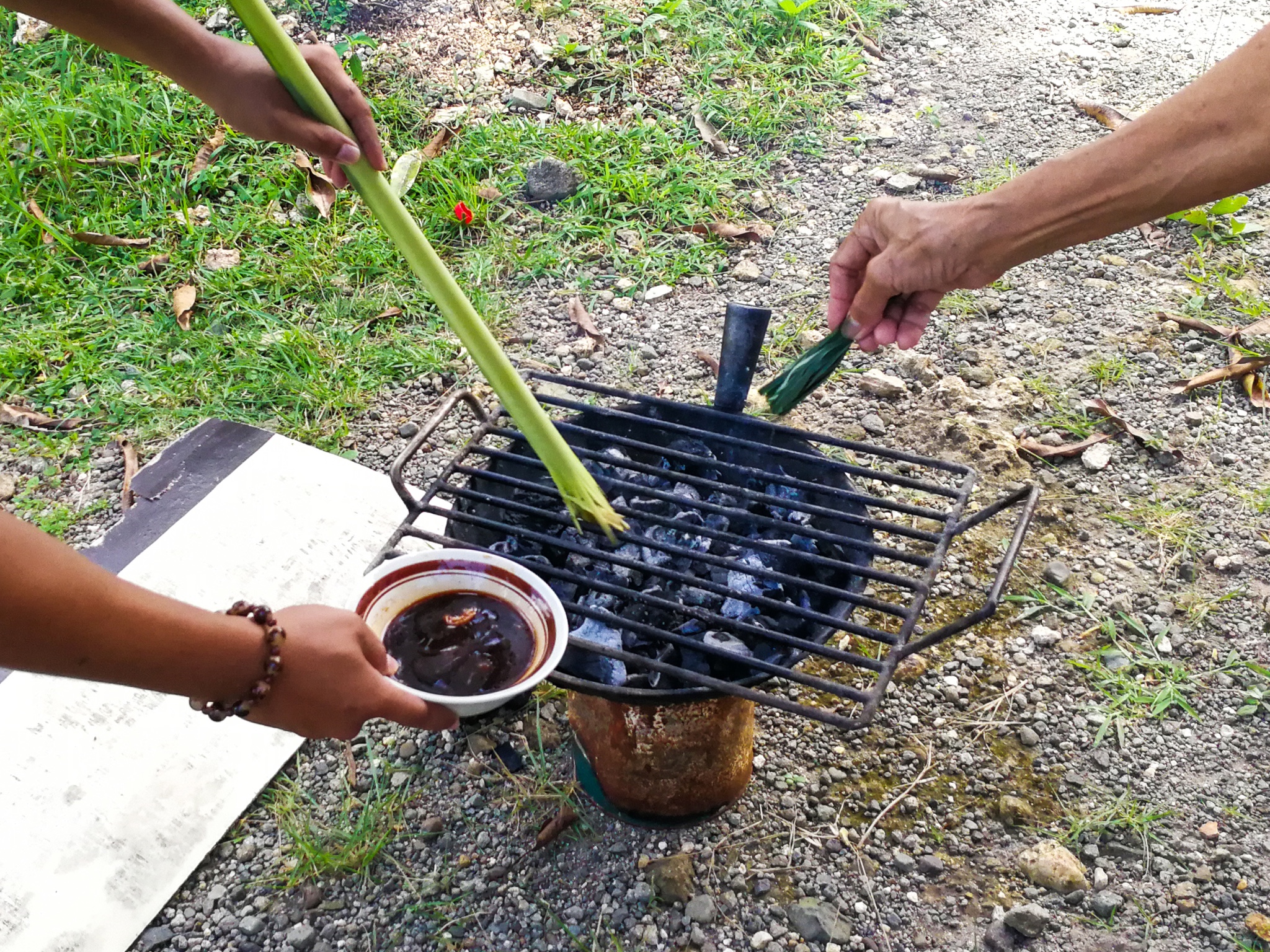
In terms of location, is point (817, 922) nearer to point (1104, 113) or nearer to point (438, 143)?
point (438, 143)

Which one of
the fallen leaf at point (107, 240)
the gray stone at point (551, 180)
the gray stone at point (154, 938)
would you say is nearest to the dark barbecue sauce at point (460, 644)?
the gray stone at point (154, 938)

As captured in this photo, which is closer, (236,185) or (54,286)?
(54,286)

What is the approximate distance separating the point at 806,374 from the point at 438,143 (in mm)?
2890

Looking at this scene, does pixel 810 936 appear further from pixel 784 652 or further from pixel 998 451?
pixel 998 451

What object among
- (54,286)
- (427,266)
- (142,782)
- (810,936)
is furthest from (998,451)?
(54,286)

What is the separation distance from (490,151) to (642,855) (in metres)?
3.42

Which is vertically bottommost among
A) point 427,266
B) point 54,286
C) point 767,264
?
point 767,264

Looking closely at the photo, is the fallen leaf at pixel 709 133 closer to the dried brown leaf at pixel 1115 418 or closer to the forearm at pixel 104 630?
the dried brown leaf at pixel 1115 418

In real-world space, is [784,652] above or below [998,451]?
above

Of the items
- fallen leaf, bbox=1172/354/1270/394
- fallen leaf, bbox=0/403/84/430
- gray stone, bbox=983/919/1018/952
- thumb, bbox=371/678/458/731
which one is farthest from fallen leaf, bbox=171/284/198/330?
fallen leaf, bbox=1172/354/1270/394

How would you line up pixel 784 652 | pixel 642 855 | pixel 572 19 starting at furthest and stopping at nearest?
pixel 572 19
pixel 642 855
pixel 784 652

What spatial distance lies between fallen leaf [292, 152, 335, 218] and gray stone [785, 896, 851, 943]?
3.51 metres

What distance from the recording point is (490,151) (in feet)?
15.2

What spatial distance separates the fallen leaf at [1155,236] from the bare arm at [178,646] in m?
4.01
